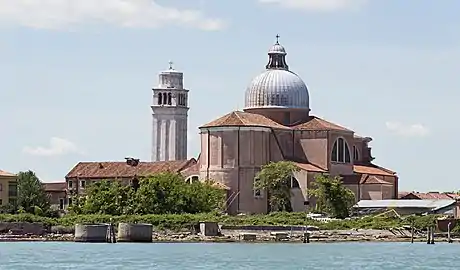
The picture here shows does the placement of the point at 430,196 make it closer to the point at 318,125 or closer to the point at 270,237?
the point at 318,125

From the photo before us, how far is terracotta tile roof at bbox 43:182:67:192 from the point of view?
12951cm

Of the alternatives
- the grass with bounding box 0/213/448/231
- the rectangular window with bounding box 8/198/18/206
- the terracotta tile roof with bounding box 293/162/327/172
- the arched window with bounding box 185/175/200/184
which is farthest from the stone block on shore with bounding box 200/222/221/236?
the rectangular window with bounding box 8/198/18/206

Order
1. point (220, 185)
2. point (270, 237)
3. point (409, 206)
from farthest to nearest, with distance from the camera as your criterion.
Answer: point (220, 185)
point (409, 206)
point (270, 237)

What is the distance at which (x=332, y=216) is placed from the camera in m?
99.2

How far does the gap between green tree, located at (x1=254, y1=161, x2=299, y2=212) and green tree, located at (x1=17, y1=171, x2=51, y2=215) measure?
15.8 metres

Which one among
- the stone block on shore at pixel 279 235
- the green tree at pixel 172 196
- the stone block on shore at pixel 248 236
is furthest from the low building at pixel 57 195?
the stone block on shore at pixel 279 235

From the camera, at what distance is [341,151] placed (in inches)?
4498

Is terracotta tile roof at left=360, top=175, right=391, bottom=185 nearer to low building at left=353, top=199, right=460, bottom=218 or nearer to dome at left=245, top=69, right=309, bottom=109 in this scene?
low building at left=353, top=199, right=460, bottom=218

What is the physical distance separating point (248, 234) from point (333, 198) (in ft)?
40.4

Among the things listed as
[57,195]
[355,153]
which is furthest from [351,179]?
[57,195]

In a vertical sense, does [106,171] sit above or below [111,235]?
above

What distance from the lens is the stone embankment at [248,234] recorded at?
291 ft

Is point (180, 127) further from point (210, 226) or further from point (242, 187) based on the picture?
point (210, 226)

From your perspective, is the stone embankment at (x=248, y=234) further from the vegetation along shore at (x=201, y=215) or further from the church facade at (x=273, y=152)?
the church facade at (x=273, y=152)
